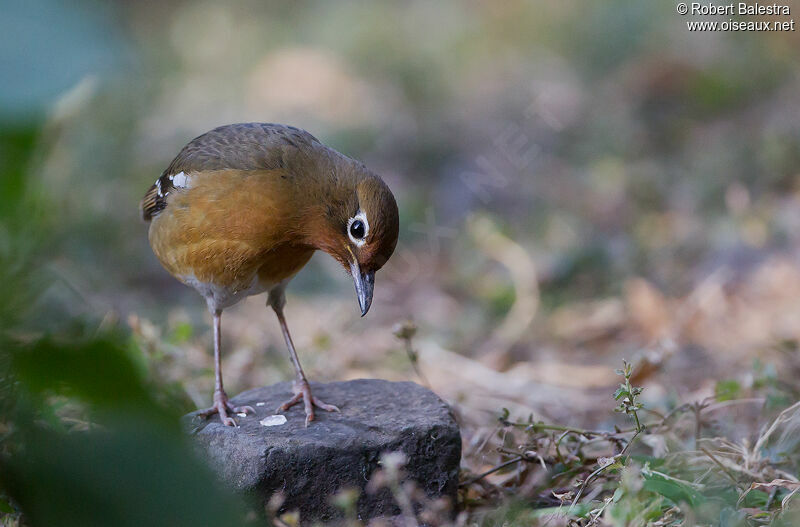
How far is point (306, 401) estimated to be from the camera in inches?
144

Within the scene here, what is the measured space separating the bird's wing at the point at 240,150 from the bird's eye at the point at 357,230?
48cm

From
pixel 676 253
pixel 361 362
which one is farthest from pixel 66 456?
pixel 676 253

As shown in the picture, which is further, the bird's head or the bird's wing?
the bird's wing

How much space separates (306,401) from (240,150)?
3.90 ft

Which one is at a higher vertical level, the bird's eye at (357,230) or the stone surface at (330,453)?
the bird's eye at (357,230)

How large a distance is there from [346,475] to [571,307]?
14.5 feet

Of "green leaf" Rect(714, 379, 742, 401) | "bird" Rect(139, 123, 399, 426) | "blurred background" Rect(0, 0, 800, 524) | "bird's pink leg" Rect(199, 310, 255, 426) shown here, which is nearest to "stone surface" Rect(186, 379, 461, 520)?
"bird's pink leg" Rect(199, 310, 255, 426)

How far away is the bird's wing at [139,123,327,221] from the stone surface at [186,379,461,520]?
1152mm

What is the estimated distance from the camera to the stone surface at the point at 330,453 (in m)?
3.14

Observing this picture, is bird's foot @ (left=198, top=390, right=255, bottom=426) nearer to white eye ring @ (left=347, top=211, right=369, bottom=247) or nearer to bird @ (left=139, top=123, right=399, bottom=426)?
bird @ (left=139, top=123, right=399, bottom=426)

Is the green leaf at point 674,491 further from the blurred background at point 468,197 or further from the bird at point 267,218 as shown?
the bird at point 267,218

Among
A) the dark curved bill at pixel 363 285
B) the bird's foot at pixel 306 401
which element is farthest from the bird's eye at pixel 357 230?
the bird's foot at pixel 306 401

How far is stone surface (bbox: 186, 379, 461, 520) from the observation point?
10.3 ft

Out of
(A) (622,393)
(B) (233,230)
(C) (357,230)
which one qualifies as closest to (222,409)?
(B) (233,230)
